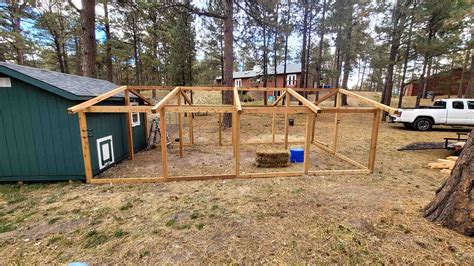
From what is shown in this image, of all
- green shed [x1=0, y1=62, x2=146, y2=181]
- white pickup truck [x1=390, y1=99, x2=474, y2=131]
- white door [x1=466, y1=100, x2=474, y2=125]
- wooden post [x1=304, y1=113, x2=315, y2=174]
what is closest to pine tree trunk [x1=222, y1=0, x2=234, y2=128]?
wooden post [x1=304, y1=113, x2=315, y2=174]

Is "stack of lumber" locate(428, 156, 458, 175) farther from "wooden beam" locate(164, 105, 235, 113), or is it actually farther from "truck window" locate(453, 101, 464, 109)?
"truck window" locate(453, 101, 464, 109)

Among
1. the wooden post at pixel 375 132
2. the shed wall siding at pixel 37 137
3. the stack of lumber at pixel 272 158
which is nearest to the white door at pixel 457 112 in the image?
the wooden post at pixel 375 132

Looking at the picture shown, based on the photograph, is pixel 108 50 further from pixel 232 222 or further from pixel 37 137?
pixel 232 222

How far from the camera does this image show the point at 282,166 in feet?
19.9

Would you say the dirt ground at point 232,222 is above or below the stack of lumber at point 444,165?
below

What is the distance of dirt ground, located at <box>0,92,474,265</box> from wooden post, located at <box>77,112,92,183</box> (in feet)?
1.04

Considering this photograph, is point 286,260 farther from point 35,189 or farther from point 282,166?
point 35,189

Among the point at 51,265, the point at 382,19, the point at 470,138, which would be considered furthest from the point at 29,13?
the point at 382,19

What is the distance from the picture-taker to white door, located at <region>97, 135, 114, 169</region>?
5449 millimetres

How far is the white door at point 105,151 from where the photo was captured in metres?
5.45

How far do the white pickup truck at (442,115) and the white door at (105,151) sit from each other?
42.4ft

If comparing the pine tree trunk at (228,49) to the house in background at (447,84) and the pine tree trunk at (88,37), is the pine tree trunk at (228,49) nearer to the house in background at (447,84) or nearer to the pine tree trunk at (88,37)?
the pine tree trunk at (88,37)

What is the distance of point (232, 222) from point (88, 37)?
31.7 ft

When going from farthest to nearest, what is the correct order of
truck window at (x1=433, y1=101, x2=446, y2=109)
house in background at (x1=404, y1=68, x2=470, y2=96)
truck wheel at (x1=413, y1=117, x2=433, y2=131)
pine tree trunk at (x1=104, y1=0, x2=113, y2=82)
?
house in background at (x1=404, y1=68, x2=470, y2=96), pine tree trunk at (x1=104, y1=0, x2=113, y2=82), truck wheel at (x1=413, y1=117, x2=433, y2=131), truck window at (x1=433, y1=101, x2=446, y2=109)
